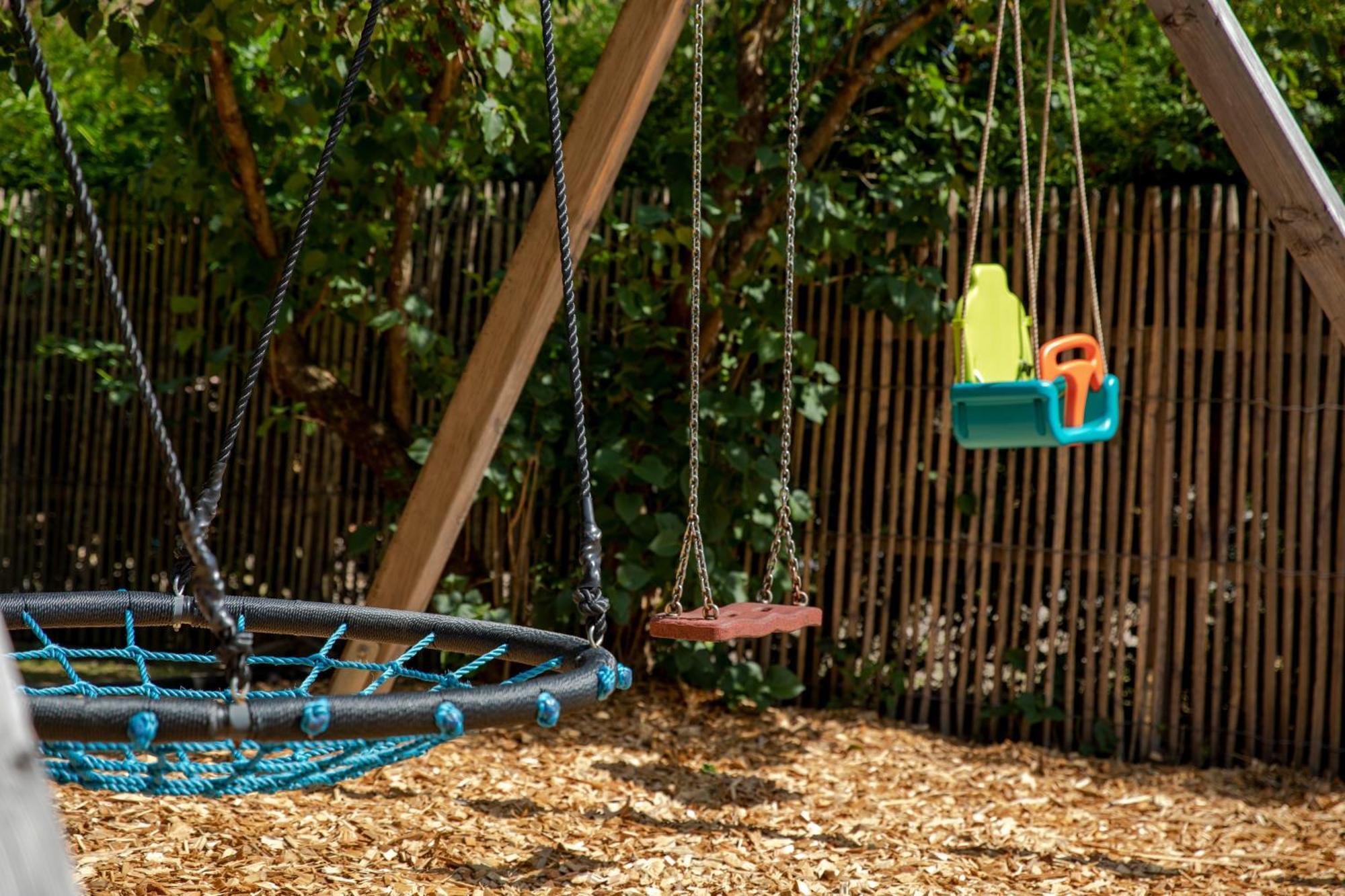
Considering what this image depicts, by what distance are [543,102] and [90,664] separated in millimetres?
2764

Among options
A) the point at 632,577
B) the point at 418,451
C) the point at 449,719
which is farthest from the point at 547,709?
the point at 418,451

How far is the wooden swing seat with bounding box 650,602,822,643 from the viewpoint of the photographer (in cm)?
248

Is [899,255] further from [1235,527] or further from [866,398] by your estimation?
[1235,527]

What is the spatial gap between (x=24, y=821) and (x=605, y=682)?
84 centimetres

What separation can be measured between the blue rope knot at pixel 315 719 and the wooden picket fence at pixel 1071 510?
9.99ft

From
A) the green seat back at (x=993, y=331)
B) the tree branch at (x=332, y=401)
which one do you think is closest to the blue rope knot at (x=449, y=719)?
the green seat back at (x=993, y=331)

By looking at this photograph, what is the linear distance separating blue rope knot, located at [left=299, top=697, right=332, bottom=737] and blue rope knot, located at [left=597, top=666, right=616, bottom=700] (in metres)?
0.37

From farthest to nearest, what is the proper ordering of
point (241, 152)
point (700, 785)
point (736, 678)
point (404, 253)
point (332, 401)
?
point (332, 401) < point (404, 253) < point (736, 678) < point (241, 152) < point (700, 785)

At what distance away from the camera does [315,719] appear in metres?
1.33

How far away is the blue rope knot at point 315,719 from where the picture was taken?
52.2 inches

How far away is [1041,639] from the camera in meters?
4.37

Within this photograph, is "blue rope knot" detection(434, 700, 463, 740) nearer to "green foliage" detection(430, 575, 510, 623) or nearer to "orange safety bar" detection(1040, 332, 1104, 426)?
"orange safety bar" detection(1040, 332, 1104, 426)

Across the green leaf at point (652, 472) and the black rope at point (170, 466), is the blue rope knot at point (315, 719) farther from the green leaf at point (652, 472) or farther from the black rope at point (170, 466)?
the green leaf at point (652, 472)

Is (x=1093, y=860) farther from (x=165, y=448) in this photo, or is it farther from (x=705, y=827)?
(x=165, y=448)
